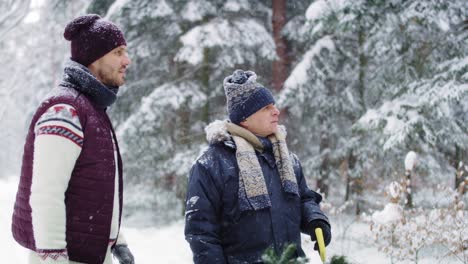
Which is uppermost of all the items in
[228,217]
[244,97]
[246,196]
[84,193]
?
[244,97]

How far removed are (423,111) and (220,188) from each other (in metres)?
6.62

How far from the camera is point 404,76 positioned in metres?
9.40

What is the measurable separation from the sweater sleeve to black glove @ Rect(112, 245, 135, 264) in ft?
2.24

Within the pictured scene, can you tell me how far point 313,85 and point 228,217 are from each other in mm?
8094

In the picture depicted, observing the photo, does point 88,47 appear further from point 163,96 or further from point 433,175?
point 433,175

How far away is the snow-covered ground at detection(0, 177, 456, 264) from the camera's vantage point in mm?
7578

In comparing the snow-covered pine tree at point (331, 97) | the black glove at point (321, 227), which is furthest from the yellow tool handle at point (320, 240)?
the snow-covered pine tree at point (331, 97)

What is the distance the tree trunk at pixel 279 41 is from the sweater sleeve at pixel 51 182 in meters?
9.79

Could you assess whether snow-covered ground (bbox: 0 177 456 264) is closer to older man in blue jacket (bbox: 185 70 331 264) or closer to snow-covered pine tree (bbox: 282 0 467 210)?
snow-covered pine tree (bbox: 282 0 467 210)

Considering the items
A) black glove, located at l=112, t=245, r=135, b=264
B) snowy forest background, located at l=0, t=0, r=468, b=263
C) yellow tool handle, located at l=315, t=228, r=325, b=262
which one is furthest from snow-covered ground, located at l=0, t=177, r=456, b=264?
black glove, located at l=112, t=245, r=135, b=264

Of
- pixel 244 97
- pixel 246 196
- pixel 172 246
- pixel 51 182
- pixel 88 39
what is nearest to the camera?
pixel 51 182

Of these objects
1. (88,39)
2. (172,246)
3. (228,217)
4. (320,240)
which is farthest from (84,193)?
(172,246)

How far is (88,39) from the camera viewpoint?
2391 millimetres

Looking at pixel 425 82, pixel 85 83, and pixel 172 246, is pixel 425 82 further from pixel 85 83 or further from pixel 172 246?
pixel 85 83
